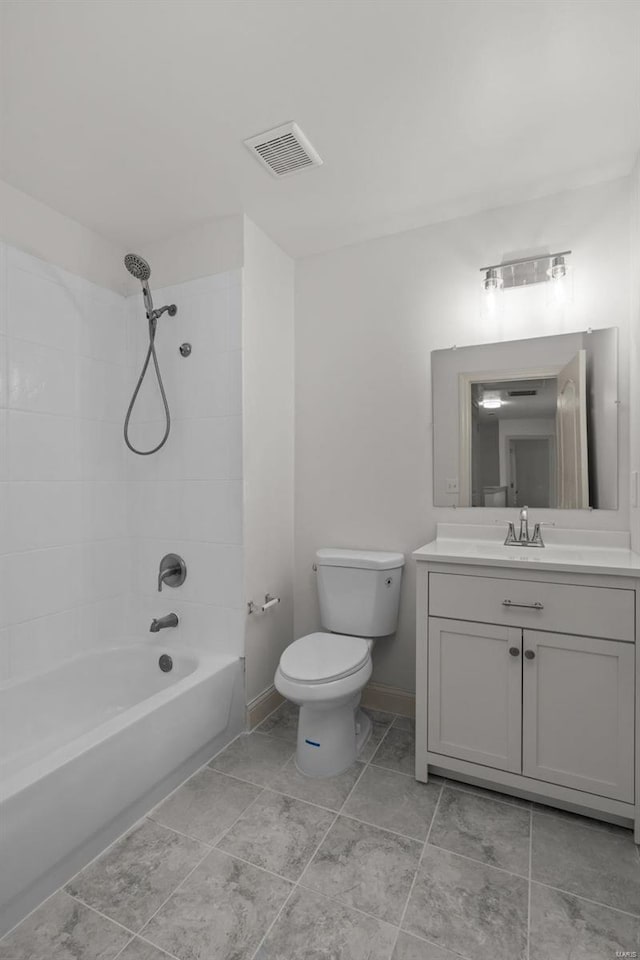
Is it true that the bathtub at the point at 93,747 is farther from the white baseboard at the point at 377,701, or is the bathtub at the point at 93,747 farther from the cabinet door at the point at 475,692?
the cabinet door at the point at 475,692

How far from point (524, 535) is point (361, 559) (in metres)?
0.72

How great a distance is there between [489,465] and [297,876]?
1.68 meters

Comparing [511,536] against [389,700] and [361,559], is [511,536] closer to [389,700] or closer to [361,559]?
[361,559]

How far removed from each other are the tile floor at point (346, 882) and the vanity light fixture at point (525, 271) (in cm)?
206

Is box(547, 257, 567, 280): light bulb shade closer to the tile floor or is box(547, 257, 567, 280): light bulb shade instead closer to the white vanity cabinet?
the white vanity cabinet

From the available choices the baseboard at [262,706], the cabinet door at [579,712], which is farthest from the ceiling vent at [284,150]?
the baseboard at [262,706]

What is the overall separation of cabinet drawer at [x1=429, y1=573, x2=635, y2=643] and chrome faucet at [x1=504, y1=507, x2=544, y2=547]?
360 mm

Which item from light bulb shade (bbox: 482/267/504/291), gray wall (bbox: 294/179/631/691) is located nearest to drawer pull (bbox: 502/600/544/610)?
gray wall (bbox: 294/179/631/691)

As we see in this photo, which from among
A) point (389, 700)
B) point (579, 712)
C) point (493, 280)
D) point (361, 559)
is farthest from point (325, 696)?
point (493, 280)

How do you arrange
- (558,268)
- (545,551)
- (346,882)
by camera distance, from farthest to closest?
(558,268), (545,551), (346,882)

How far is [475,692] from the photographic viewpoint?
5.61 feet

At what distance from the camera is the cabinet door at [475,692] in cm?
165

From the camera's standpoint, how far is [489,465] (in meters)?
2.15

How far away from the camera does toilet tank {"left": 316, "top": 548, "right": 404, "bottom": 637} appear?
2193 mm
